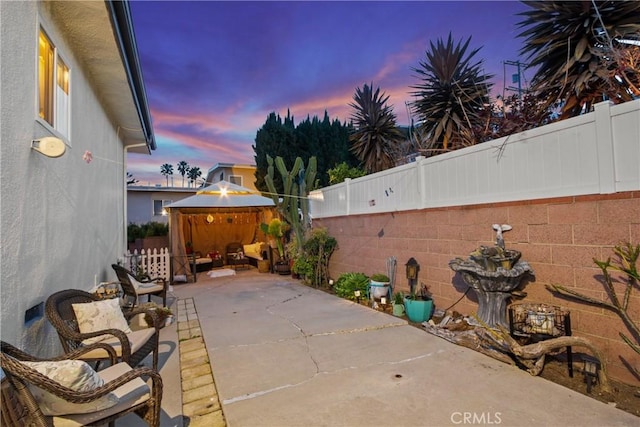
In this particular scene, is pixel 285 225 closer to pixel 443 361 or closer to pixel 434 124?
pixel 434 124

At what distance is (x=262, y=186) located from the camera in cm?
1462

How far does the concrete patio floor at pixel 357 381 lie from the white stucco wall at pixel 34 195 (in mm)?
1370

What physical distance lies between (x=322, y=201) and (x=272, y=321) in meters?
4.71

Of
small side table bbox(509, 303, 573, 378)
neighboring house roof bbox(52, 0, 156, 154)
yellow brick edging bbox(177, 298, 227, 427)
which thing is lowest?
yellow brick edging bbox(177, 298, 227, 427)

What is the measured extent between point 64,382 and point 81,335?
1369mm

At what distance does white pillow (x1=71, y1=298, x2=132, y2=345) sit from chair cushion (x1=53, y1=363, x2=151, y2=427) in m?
0.98

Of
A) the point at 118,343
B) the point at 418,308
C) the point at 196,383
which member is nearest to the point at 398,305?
the point at 418,308

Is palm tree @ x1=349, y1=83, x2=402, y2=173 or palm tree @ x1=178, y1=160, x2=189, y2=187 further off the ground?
palm tree @ x1=178, y1=160, x2=189, y2=187

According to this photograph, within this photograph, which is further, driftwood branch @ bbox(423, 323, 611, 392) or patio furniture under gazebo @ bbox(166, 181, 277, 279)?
patio furniture under gazebo @ bbox(166, 181, 277, 279)

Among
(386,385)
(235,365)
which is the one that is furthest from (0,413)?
(386,385)

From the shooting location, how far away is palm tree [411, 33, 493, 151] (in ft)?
22.4

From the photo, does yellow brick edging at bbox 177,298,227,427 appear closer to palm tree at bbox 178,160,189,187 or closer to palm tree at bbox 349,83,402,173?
palm tree at bbox 349,83,402,173

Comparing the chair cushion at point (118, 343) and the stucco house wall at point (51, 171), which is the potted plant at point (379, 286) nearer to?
the chair cushion at point (118, 343)

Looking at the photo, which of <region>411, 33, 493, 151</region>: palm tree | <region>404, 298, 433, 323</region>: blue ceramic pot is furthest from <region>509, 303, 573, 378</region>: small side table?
<region>411, 33, 493, 151</region>: palm tree
